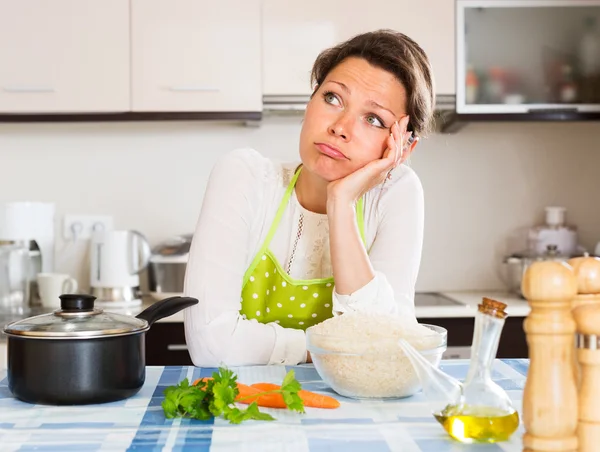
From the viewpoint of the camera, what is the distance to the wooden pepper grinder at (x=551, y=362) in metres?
0.73

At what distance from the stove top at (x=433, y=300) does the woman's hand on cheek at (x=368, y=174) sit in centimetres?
111

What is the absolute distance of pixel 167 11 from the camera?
2.75 metres

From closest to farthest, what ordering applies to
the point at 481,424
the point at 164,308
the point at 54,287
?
the point at 481,424
the point at 164,308
the point at 54,287

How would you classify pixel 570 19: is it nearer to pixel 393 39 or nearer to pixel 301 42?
pixel 301 42

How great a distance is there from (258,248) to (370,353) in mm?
692

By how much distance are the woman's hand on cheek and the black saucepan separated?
0.63m

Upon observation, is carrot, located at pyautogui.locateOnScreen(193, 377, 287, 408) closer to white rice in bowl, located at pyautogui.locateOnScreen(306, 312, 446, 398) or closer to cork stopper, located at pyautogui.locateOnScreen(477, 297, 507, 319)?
white rice in bowl, located at pyautogui.locateOnScreen(306, 312, 446, 398)

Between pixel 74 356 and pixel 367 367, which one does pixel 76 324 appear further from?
pixel 367 367

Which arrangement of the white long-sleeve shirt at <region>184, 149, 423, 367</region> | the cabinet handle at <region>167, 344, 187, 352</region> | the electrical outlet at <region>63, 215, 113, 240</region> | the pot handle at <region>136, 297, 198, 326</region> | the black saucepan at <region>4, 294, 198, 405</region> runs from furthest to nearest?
the electrical outlet at <region>63, 215, 113, 240</region>
the cabinet handle at <region>167, 344, 187, 352</region>
the white long-sleeve shirt at <region>184, 149, 423, 367</region>
the pot handle at <region>136, 297, 198, 326</region>
the black saucepan at <region>4, 294, 198, 405</region>

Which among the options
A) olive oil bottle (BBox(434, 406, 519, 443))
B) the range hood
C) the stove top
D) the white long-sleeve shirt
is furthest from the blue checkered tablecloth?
the range hood

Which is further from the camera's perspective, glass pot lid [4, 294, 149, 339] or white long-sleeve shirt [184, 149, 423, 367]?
white long-sleeve shirt [184, 149, 423, 367]

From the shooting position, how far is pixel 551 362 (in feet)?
2.44

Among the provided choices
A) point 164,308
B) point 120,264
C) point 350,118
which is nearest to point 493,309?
point 164,308

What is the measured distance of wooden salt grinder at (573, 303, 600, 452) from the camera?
74 cm
